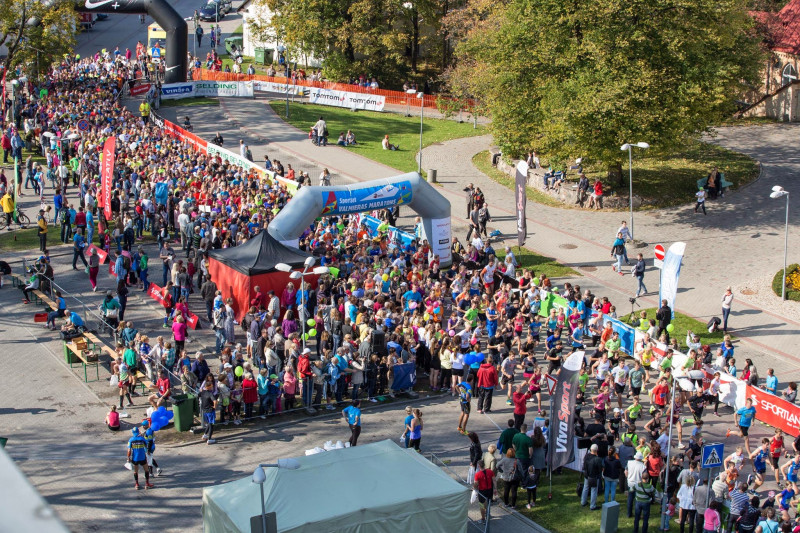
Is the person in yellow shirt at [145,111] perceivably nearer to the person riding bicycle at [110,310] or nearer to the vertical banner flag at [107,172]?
the vertical banner flag at [107,172]

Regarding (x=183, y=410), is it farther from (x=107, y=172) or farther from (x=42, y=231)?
(x=42, y=231)

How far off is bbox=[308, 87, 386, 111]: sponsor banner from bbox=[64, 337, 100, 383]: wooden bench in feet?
112

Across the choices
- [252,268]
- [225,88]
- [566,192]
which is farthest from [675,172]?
[225,88]

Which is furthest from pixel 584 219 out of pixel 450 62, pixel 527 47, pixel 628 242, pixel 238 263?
pixel 450 62

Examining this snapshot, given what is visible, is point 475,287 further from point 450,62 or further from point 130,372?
point 450,62

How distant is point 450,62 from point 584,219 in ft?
89.2

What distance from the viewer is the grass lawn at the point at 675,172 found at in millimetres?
37438

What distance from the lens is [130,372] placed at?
19875 mm

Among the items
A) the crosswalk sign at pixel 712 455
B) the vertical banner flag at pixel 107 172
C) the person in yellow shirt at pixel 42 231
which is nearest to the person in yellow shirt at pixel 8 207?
A: the person in yellow shirt at pixel 42 231

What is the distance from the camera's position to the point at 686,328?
25547 millimetres

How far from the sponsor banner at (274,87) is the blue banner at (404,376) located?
37963 millimetres

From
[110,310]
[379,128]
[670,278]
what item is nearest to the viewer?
[110,310]

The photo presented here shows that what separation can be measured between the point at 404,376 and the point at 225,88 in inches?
1509

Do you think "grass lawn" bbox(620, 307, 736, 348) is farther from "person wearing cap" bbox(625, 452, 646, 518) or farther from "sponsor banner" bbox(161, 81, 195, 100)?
"sponsor banner" bbox(161, 81, 195, 100)
